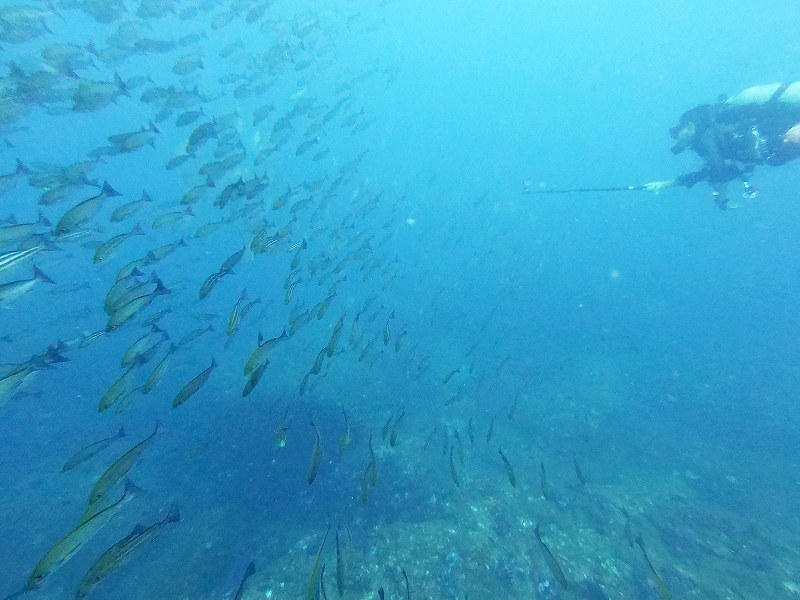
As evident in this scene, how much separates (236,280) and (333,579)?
1061 inches

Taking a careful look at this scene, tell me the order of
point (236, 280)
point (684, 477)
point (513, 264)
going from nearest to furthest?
point (684, 477), point (236, 280), point (513, 264)

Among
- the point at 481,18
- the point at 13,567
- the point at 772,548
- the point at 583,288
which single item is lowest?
the point at 583,288

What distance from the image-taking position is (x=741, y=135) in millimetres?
10141

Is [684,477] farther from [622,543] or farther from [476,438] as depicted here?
[476,438]

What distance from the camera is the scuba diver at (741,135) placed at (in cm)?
955

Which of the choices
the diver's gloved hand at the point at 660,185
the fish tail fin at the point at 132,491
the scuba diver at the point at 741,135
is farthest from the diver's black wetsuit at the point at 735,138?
the fish tail fin at the point at 132,491

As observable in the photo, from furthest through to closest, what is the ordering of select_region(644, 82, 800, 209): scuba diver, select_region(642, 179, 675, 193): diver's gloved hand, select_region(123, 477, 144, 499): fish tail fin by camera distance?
select_region(642, 179, 675, 193): diver's gloved hand < select_region(644, 82, 800, 209): scuba diver < select_region(123, 477, 144, 499): fish tail fin

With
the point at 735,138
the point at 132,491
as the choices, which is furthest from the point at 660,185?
the point at 132,491

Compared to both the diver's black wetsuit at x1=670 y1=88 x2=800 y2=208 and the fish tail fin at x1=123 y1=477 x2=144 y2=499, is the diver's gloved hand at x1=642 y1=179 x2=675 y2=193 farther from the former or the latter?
the fish tail fin at x1=123 y1=477 x2=144 y2=499

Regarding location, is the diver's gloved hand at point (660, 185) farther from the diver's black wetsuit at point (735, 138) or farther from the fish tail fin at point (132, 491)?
the fish tail fin at point (132, 491)

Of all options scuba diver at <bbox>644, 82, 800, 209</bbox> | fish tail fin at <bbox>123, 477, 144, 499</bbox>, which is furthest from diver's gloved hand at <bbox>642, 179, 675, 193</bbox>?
fish tail fin at <bbox>123, 477, 144, 499</bbox>

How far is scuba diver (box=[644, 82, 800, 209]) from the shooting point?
955cm

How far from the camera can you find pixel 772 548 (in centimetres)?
873

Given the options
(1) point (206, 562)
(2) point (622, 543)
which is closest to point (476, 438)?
(2) point (622, 543)
